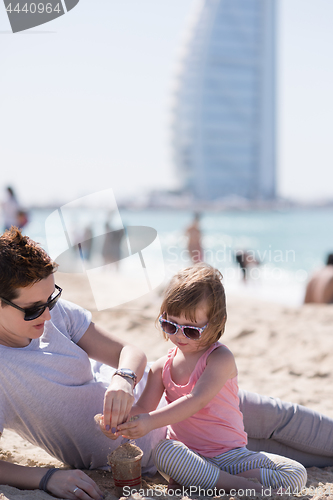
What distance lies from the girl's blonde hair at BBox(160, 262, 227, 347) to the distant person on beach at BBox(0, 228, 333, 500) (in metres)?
0.23

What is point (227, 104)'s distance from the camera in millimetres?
76062

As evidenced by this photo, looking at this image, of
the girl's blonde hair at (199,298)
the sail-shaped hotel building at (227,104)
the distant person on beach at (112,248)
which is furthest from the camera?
the sail-shaped hotel building at (227,104)

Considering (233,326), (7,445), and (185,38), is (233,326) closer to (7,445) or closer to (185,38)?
(7,445)

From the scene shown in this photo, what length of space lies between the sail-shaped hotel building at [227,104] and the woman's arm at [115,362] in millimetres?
69061

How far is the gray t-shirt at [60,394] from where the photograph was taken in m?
1.46

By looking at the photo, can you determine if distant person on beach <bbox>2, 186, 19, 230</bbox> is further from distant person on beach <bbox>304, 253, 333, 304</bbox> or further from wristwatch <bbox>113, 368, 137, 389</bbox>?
wristwatch <bbox>113, 368, 137, 389</bbox>

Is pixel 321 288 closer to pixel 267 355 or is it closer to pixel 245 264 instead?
pixel 267 355

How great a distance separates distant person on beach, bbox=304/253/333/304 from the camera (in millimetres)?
6367

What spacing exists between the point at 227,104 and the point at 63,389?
260 ft

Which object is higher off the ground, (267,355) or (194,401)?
(194,401)

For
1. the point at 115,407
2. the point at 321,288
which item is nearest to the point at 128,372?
the point at 115,407

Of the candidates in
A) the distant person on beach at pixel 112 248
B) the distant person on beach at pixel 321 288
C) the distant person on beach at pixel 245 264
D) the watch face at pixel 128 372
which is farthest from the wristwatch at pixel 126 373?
the distant person on beach at pixel 245 264

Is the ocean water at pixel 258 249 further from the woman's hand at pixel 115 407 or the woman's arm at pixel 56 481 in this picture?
the woman's arm at pixel 56 481

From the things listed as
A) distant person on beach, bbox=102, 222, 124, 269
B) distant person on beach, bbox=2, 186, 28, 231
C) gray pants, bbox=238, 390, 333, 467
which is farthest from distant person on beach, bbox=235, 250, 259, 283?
gray pants, bbox=238, 390, 333, 467
